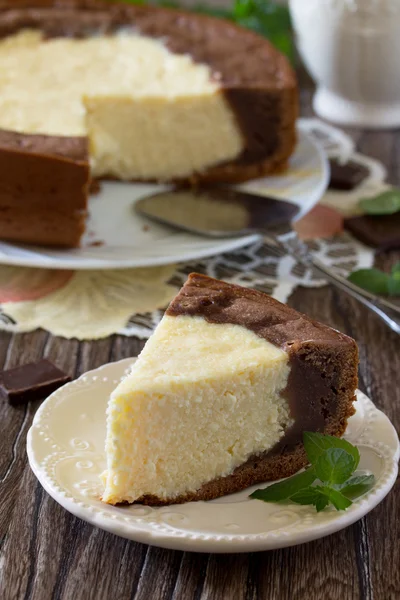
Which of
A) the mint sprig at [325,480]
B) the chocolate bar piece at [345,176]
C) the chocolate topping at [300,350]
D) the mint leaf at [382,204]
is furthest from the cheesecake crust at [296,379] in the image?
the chocolate bar piece at [345,176]

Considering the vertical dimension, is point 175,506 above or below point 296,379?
below

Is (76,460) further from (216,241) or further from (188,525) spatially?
(216,241)

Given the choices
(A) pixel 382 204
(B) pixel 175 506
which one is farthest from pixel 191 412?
(A) pixel 382 204

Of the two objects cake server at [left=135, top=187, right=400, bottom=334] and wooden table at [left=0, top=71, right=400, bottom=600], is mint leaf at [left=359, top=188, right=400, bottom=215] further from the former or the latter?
wooden table at [left=0, top=71, right=400, bottom=600]

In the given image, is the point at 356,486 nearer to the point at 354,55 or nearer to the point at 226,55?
the point at 226,55

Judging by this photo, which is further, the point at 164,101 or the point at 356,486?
the point at 164,101

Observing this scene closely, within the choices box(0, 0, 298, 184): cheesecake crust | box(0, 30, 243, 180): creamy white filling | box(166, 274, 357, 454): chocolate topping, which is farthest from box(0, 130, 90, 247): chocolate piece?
box(166, 274, 357, 454): chocolate topping

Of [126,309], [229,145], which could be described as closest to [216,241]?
[126,309]
